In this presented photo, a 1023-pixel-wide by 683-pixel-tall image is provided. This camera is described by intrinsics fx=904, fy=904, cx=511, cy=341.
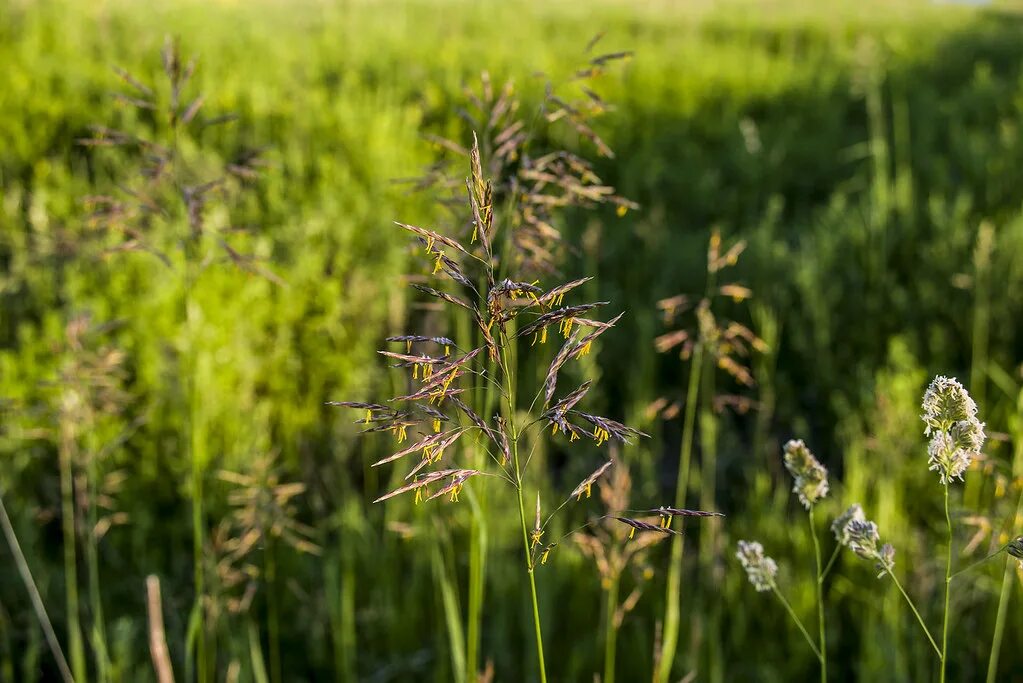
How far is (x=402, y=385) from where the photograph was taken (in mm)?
3604

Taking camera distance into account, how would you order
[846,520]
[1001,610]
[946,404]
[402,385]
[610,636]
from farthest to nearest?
[402,385] < [610,636] < [1001,610] < [846,520] < [946,404]

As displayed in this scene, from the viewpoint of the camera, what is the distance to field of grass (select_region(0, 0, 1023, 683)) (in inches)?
90.0

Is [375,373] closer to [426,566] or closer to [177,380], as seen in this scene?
[177,380]

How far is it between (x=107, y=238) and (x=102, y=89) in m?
2.47

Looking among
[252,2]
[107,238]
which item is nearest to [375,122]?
[107,238]

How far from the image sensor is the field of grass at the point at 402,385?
2285mm

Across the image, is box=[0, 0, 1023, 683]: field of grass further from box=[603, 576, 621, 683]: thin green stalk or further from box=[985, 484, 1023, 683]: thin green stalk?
box=[603, 576, 621, 683]: thin green stalk

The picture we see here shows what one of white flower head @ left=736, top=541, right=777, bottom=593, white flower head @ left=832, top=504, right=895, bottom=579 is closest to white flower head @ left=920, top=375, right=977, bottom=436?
white flower head @ left=832, top=504, right=895, bottom=579

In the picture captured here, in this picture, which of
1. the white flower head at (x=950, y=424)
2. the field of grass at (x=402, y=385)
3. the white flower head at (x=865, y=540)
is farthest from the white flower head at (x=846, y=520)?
the field of grass at (x=402, y=385)

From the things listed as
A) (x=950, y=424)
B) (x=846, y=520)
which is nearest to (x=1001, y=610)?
(x=846, y=520)

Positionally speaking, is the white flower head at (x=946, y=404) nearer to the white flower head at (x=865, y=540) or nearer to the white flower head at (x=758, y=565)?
the white flower head at (x=865, y=540)

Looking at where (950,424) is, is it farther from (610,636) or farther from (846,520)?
(610,636)

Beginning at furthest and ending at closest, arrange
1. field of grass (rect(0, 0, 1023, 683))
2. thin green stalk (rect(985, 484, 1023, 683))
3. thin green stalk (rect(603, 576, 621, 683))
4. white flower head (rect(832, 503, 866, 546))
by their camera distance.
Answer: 1. field of grass (rect(0, 0, 1023, 683))
2. thin green stalk (rect(603, 576, 621, 683))
3. thin green stalk (rect(985, 484, 1023, 683))
4. white flower head (rect(832, 503, 866, 546))

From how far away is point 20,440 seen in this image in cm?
304
